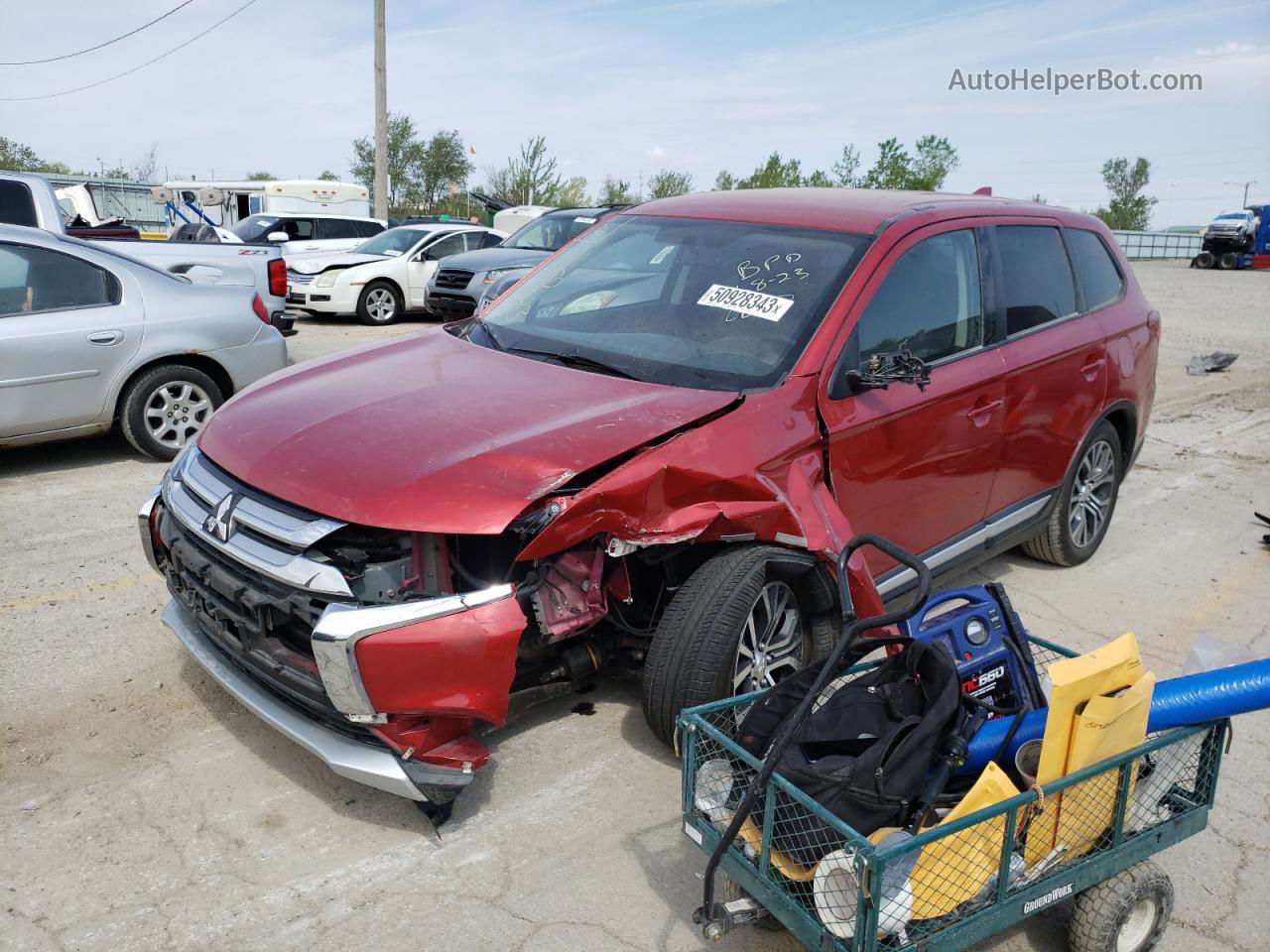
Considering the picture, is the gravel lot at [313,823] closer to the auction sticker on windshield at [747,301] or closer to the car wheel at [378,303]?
the auction sticker on windshield at [747,301]

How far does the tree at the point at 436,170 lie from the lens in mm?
55969

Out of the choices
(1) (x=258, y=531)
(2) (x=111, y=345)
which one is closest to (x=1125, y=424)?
(1) (x=258, y=531)

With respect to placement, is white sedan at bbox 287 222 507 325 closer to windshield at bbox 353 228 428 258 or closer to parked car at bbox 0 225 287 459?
windshield at bbox 353 228 428 258

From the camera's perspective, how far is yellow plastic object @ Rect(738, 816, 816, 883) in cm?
245

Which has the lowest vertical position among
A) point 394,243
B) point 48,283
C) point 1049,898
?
point 1049,898

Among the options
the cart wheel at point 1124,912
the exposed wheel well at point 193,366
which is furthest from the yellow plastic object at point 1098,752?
the exposed wheel well at point 193,366

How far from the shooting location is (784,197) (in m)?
4.63

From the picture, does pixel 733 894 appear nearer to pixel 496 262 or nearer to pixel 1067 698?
pixel 1067 698

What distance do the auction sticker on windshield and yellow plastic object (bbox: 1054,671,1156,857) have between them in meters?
1.83

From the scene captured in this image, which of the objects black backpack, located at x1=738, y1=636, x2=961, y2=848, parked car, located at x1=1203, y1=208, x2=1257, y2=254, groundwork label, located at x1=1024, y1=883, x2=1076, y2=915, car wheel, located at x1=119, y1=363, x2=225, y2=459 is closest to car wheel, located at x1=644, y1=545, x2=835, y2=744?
black backpack, located at x1=738, y1=636, x2=961, y2=848

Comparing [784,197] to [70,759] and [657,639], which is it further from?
[70,759]

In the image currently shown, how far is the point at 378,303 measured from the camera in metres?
14.9

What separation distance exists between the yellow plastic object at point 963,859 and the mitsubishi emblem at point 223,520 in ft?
7.07

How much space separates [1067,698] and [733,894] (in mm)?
991
